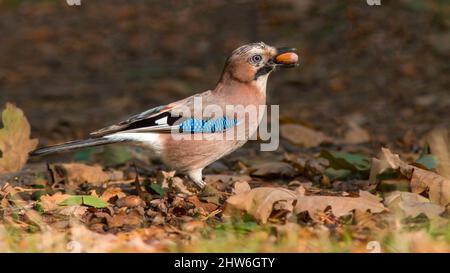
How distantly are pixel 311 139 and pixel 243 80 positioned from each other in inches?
72.0

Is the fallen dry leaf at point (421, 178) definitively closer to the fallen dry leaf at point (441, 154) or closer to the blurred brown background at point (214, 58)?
the fallen dry leaf at point (441, 154)

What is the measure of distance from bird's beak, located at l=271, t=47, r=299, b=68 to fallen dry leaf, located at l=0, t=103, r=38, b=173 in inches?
74.6

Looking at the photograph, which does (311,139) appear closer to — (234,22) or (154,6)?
(234,22)

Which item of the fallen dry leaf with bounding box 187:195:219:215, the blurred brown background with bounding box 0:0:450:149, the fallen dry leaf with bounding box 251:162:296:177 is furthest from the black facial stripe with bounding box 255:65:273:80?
the blurred brown background with bounding box 0:0:450:149

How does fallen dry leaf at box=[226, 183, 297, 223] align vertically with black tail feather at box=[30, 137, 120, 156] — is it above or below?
below

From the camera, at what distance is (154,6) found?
45.9 feet

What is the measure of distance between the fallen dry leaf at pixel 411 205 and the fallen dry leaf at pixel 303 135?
9.25ft

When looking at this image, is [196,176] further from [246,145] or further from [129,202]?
[246,145]

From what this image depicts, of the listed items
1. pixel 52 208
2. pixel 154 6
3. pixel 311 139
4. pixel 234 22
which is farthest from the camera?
pixel 154 6

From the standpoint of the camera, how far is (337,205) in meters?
5.25

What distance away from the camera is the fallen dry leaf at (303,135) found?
27.0 feet

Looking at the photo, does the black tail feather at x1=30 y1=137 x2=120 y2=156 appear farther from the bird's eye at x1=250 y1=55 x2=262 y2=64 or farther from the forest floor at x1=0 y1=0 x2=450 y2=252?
the bird's eye at x1=250 y1=55 x2=262 y2=64

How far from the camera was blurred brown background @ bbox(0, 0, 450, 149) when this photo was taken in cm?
993

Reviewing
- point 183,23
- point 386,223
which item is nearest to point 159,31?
point 183,23
